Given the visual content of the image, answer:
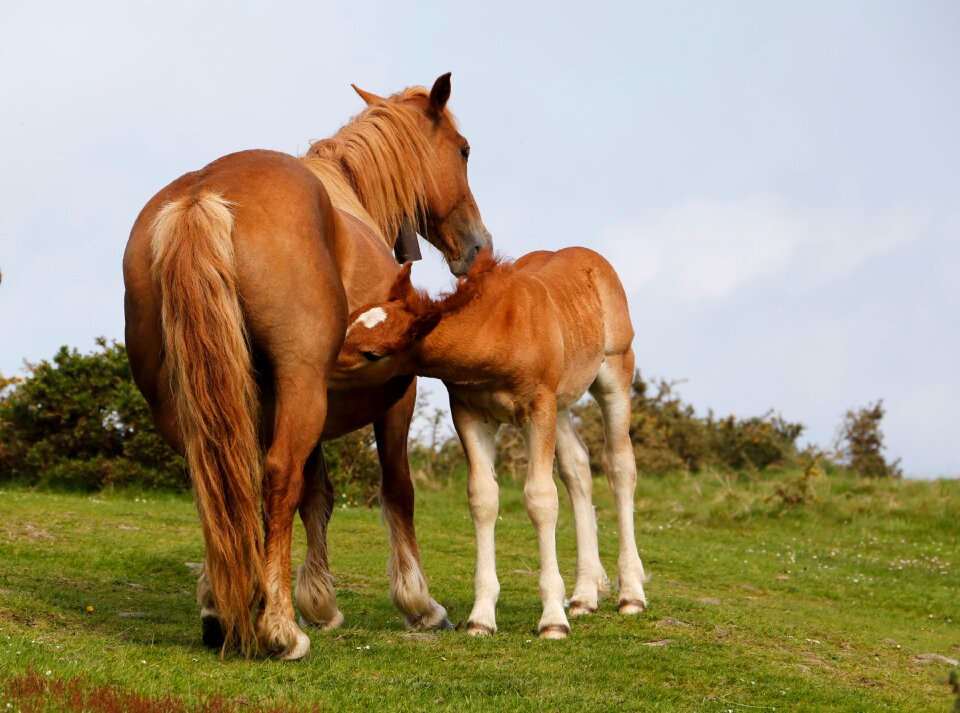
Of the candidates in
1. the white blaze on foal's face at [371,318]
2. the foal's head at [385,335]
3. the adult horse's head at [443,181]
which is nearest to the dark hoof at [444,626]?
the foal's head at [385,335]

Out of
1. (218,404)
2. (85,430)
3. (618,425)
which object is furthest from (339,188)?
(85,430)

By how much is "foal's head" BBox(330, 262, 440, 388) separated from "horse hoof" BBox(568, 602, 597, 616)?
2254 millimetres

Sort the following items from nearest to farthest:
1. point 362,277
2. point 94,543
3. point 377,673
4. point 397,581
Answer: point 377,673
point 362,277
point 397,581
point 94,543

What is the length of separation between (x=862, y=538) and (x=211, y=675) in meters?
11.4

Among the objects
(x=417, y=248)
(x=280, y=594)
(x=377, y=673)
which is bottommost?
(x=377, y=673)

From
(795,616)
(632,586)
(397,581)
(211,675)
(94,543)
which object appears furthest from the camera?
(94,543)

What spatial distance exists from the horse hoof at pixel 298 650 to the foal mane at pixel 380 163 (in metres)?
2.77

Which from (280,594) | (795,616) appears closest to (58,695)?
(280,594)

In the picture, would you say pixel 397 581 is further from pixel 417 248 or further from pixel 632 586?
pixel 417 248

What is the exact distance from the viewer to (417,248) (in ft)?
28.1

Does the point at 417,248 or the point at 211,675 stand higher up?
the point at 417,248

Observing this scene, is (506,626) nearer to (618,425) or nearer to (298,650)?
(618,425)

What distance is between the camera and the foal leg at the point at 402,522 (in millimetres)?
7125

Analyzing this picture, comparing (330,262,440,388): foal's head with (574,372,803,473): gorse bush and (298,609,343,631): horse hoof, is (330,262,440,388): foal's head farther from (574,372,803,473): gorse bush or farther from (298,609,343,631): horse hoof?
(574,372,803,473): gorse bush
